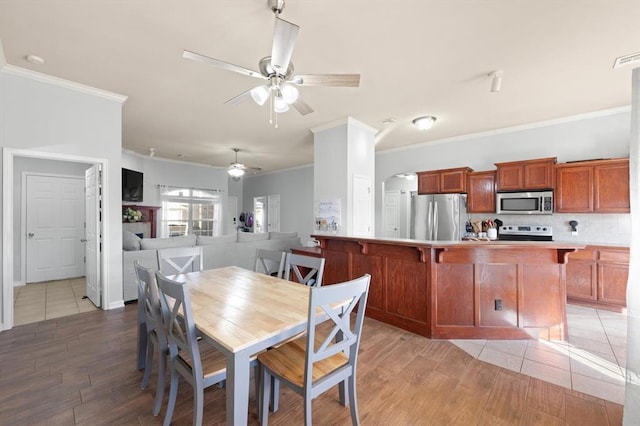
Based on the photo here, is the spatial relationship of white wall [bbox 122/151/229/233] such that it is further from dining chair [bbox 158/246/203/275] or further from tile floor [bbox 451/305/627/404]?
tile floor [bbox 451/305/627/404]

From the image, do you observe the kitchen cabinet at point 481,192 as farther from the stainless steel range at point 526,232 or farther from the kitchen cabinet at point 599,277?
the kitchen cabinet at point 599,277

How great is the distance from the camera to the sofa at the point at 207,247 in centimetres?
385

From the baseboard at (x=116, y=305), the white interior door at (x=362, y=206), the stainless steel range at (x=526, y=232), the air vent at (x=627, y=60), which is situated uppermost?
the air vent at (x=627, y=60)

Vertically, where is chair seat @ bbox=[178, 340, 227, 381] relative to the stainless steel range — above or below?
below

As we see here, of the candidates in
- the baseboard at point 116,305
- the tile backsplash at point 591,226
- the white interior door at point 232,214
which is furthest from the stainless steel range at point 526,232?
the white interior door at point 232,214

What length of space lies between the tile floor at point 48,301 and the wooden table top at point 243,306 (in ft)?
8.20

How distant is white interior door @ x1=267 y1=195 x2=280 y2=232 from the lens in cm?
912

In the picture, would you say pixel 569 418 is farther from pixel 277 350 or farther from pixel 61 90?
pixel 61 90

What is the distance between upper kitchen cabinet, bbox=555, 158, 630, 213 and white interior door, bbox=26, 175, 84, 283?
862cm

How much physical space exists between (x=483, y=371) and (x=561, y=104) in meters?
3.78

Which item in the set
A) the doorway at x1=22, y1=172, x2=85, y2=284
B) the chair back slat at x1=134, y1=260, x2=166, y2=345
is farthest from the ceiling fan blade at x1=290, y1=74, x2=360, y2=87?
the doorway at x1=22, y1=172, x2=85, y2=284

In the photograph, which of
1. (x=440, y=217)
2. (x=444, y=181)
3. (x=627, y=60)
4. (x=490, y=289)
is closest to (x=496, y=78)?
(x=627, y=60)

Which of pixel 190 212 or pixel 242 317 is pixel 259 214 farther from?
pixel 242 317

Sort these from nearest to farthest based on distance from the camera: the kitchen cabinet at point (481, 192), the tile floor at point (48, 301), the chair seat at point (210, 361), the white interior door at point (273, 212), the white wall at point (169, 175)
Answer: the chair seat at point (210, 361), the tile floor at point (48, 301), the kitchen cabinet at point (481, 192), the white wall at point (169, 175), the white interior door at point (273, 212)
